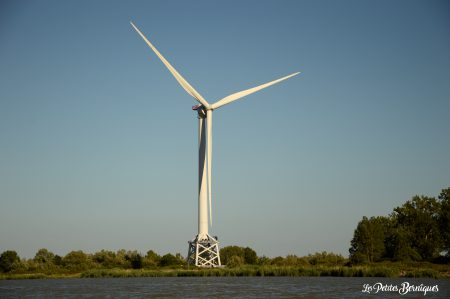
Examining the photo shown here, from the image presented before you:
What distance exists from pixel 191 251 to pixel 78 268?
1961cm

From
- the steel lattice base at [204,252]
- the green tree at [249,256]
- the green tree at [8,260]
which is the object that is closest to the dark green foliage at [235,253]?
the green tree at [249,256]

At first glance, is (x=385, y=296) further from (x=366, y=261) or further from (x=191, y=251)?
(x=191, y=251)

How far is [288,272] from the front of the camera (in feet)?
269

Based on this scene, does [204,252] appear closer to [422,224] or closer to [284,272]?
[284,272]

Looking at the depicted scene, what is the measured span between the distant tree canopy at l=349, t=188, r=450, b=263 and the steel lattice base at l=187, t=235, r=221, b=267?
23907 millimetres

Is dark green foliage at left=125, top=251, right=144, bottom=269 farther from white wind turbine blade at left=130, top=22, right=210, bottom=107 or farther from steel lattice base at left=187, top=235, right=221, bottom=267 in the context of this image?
white wind turbine blade at left=130, top=22, right=210, bottom=107

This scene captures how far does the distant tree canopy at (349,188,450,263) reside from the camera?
10288 cm

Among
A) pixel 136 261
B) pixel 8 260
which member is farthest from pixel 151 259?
pixel 8 260

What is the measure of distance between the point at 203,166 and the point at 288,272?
22.0 metres

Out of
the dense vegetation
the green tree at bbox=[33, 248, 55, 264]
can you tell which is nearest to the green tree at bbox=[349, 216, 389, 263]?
the dense vegetation

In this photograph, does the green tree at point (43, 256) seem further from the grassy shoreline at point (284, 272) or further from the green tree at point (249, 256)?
the green tree at point (249, 256)

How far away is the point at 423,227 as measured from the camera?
355ft

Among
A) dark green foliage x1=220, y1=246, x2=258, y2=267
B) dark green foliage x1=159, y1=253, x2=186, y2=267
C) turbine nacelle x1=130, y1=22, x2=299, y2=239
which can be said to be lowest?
dark green foliage x1=159, y1=253, x2=186, y2=267

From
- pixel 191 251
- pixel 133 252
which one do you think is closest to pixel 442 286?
pixel 191 251
